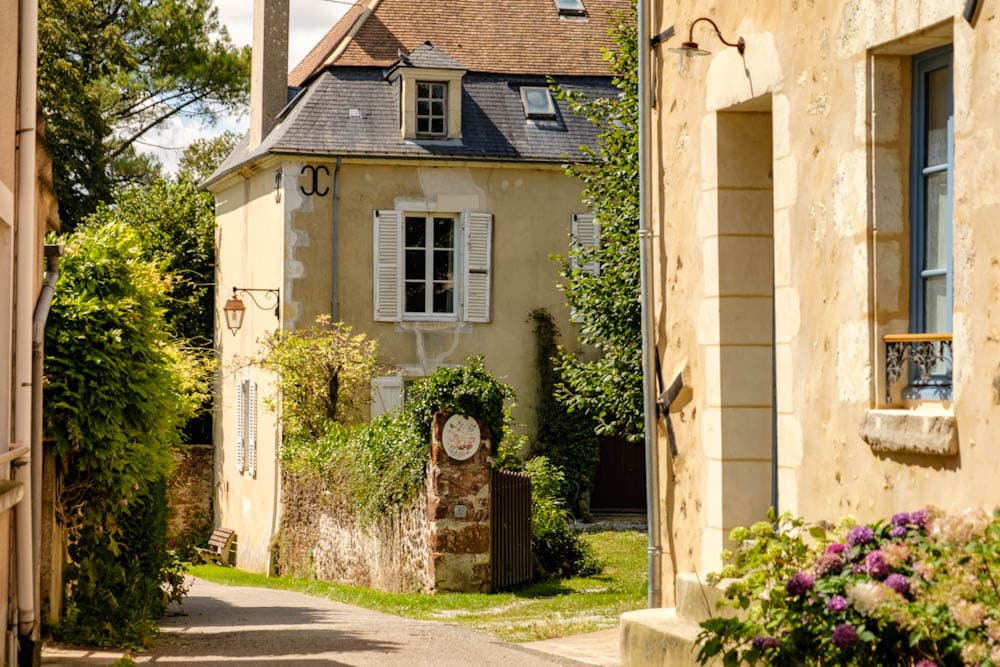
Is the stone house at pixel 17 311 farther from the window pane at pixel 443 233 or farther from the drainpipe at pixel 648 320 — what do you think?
the window pane at pixel 443 233

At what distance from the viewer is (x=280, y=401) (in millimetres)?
21906

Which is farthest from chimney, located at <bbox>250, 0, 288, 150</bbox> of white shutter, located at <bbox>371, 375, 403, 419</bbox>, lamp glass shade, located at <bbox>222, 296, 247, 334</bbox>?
white shutter, located at <bbox>371, 375, 403, 419</bbox>

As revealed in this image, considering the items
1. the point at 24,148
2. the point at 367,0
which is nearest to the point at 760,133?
the point at 24,148

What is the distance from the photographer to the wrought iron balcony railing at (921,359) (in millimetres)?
5938

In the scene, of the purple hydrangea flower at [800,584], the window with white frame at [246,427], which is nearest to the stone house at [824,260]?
the purple hydrangea flower at [800,584]

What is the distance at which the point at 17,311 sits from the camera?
28.2 feet

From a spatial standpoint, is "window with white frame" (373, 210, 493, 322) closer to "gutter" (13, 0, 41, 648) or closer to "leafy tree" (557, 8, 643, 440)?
"leafy tree" (557, 8, 643, 440)

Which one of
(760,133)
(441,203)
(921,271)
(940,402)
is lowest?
(940,402)

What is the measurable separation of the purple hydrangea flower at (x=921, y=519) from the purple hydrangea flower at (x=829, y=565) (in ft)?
1.01

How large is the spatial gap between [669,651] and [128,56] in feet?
90.9

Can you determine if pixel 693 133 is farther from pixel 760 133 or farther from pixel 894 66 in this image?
pixel 894 66

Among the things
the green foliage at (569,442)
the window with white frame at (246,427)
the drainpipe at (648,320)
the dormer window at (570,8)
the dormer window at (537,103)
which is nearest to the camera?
the drainpipe at (648,320)

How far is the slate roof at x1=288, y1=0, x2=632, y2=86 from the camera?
2400 cm

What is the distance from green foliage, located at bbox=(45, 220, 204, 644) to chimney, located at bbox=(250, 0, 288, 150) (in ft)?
40.7
